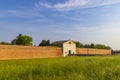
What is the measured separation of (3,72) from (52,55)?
4052 centimetres

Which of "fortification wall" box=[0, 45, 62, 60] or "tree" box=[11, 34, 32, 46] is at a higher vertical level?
"tree" box=[11, 34, 32, 46]

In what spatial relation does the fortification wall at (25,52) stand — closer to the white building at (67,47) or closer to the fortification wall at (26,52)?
the fortification wall at (26,52)

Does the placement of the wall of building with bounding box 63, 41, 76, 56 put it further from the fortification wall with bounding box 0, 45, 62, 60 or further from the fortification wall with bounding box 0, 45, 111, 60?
the fortification wall with bounding box 0, 45, 62, 60

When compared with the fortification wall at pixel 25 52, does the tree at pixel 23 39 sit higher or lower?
higher

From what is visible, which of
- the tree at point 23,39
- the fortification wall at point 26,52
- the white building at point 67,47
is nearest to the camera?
the fortification wall at point 26,52

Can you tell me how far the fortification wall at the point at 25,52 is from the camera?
3997 cm

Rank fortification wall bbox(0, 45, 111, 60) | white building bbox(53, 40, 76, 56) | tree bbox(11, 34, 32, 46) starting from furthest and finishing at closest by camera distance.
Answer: tree bbox(11, 34, 32, 46), white building bbox(53, 40, 76, 56), fortification wall bbox(0, 45, 111, 60)

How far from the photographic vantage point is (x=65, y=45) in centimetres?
5903

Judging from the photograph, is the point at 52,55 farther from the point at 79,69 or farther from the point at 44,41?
the point at 79,69

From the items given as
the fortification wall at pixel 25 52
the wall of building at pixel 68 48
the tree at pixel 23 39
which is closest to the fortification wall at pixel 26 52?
the fortification wall at pixel 25 52

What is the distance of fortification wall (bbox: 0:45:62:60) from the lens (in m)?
40.0

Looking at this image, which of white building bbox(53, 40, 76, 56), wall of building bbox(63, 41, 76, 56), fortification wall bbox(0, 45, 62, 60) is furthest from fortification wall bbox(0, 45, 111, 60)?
wall of building bbox(63, 41, 76, 56)

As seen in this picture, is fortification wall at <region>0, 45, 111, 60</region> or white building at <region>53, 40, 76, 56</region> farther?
white building at <region>53, 40, 76, 56</region>

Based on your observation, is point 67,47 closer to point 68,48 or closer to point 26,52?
point 68,48
